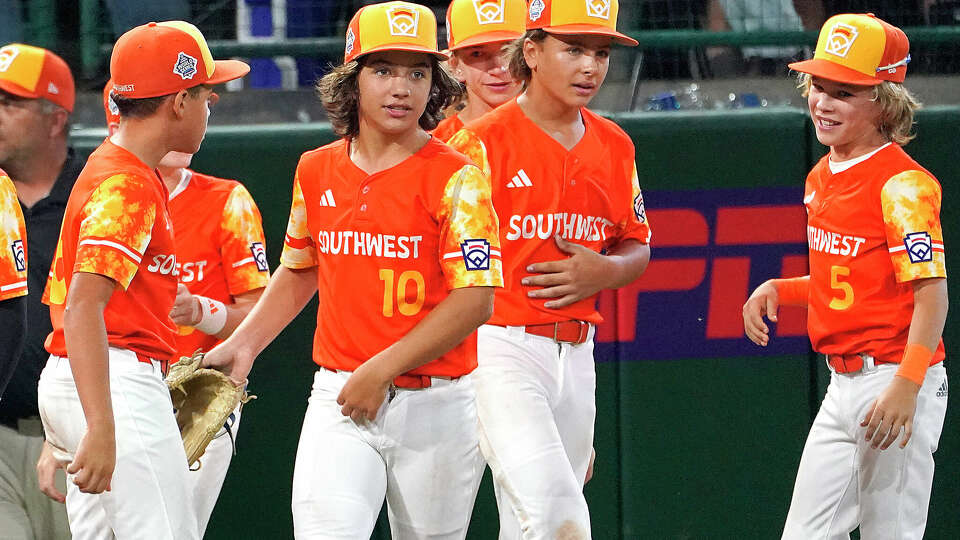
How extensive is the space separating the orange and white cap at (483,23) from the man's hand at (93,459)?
2315 mm

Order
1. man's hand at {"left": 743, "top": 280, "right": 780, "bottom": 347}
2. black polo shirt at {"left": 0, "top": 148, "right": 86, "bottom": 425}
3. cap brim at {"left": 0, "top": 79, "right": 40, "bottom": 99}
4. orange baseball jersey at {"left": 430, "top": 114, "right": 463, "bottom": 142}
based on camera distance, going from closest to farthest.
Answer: black polo shirt at {"left": 0, "top": 148, "right": 86, "bottom": 425} < cap brim at {"left": 0, "top": 79, "right": 40, "bottom": 99} < man's hand at {"left": 743, "top": 280, "right": 780, "bottom": 347} < orange baseball jersey at {"left": 430, "top": 114, "right": 463, "bottom": 142}

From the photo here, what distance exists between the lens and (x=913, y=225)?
3.97m

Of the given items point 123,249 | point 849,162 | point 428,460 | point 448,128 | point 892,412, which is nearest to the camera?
point 123,249

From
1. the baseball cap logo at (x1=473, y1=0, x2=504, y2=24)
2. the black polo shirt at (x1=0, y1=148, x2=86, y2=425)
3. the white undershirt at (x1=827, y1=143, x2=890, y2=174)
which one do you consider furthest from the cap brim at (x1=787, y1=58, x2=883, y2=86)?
the black polo shirt at (x1=0, y1=148, x2=86, y2=425)

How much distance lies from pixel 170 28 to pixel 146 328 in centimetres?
82

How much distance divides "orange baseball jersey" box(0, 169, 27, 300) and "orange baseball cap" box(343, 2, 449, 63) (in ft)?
3.19

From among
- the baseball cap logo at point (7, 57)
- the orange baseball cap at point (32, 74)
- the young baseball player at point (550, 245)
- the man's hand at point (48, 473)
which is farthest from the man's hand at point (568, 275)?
the baseball cap logo at point (7, 57)

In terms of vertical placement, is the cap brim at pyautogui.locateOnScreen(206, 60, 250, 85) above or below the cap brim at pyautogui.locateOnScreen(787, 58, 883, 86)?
above

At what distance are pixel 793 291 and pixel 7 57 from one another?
111 inches

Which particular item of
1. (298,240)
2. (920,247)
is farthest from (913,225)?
(298,240)

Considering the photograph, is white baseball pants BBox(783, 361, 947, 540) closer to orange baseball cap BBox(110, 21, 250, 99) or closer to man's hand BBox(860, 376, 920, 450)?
man's hand BBox(860, 376, 920, 450)

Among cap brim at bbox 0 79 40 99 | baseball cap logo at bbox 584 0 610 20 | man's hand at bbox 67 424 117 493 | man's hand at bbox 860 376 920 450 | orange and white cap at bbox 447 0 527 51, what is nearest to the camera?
man's hand at bbox 67 424 117 493

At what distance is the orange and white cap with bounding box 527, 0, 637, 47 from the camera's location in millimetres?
3939

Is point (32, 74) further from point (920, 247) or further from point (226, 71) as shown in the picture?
point (920, 247)
